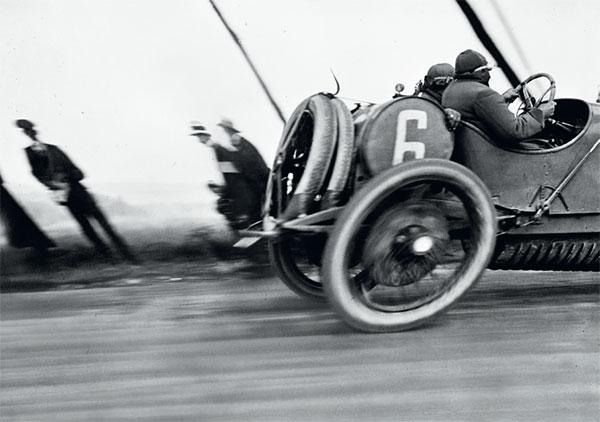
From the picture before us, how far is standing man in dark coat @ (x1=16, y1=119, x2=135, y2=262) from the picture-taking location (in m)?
5.04

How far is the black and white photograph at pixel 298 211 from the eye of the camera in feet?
10.8

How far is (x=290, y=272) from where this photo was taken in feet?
13.8

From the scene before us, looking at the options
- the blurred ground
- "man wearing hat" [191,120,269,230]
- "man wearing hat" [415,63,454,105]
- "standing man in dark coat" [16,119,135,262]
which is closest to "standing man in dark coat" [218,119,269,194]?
"man wearing hat" [191,120,269,230]

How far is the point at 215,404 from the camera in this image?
308cm

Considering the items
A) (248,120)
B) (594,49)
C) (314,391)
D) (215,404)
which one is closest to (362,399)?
(314,391)

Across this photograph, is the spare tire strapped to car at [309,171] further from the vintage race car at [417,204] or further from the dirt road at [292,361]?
the dirt road at [292,361]

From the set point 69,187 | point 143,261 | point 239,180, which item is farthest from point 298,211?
point 69,187

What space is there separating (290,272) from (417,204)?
0.84m

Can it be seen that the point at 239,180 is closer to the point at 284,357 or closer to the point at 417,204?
the point at 417,204

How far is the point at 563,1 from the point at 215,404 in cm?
380

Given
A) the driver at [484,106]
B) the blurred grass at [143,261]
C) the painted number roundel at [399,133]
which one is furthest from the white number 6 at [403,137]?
the blurred grass at [143,261]

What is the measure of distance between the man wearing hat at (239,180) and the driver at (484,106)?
5.33 feet

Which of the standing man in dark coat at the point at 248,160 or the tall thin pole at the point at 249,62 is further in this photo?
the standing man in dark coat at the point at 248,160

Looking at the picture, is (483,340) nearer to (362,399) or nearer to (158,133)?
(362,399)
